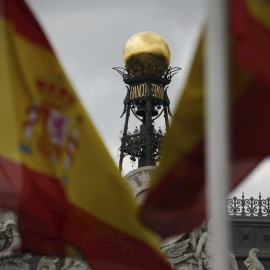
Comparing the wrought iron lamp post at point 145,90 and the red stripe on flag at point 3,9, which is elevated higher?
the wrought iron lamp post at point 145,90

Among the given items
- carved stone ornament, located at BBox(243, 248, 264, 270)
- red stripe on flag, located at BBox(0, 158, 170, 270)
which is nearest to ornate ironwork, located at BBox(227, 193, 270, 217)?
carved stone ornament, located at BBox(243, 248, 264, 270)

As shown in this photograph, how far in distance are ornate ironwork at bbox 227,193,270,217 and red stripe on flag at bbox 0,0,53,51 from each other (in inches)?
781

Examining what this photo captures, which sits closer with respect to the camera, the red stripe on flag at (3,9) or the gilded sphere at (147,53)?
the red stripe on flag at (3,9)

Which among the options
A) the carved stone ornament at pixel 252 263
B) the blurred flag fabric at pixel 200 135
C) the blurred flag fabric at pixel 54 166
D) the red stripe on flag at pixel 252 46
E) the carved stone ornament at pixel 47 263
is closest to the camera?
the red stripe on flag at pixel 252 46

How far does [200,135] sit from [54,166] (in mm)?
1542

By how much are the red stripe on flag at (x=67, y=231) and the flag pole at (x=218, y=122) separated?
2.44m

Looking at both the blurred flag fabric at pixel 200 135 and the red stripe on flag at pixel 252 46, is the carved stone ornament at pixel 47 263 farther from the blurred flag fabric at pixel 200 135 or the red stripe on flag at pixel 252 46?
the red stripe on flag at pixel 252 46

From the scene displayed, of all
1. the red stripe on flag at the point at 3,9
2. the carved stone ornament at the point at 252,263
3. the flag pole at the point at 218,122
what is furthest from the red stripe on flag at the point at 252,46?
the carved stone ornament at the point at 252,263

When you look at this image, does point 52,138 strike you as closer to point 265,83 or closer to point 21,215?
point 21,215

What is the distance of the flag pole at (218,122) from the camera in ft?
29.5

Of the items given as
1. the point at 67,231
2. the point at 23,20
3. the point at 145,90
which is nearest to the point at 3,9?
the point at 23,20

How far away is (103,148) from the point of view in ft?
38.7

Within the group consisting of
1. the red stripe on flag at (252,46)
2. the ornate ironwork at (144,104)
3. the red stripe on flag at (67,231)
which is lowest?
the red stripe on flag at (67,231)

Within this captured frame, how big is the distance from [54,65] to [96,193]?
123 cm
